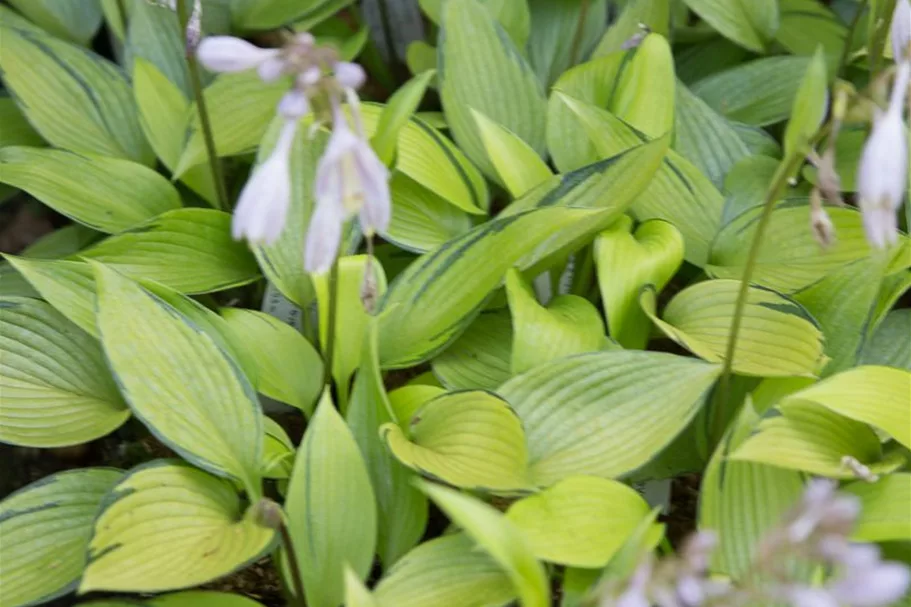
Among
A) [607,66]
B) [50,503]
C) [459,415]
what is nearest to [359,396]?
[459,415]

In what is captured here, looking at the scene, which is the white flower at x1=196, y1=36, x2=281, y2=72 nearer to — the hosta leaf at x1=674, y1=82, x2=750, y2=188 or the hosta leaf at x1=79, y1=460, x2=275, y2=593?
the hosta leaf at x1=79, y1=460, x2=275, y2=593

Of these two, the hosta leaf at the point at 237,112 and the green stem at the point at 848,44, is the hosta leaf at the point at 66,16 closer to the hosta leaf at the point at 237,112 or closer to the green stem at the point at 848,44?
the hosta leaf at the point at 237,112

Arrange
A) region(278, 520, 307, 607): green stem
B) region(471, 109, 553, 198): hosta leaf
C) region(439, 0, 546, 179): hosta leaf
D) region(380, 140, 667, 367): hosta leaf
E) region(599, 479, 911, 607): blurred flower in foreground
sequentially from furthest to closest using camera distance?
region(439, 0, 546, 179): hosta leaf
region(471, 109, 553, 198): hosta leaf
region(380, 140, 667, 367): hosta leaf
region(278, 520, 307, 607): green stem
region(599, 479, 911, 607): blurred flower in foreground

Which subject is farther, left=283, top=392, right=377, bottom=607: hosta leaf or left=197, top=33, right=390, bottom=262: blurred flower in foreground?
left=283, top=392, right=377, bottom=607: hosta leaf

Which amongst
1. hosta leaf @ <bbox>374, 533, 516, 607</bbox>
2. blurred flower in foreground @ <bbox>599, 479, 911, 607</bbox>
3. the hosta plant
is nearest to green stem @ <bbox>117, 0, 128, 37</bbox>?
the hosta plant

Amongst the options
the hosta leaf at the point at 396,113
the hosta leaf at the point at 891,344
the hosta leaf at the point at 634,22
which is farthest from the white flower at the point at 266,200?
the hosta leaf at the point at 634,22

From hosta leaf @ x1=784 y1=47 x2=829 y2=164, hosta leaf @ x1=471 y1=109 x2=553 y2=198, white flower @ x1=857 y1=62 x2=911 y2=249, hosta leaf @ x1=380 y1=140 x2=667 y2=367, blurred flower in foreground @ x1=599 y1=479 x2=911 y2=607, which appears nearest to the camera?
blurred flower in foreground @ x1=599 y1=479 x2=911 y2=607

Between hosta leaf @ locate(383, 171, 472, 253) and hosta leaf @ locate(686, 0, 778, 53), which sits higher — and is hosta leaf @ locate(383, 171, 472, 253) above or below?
below
